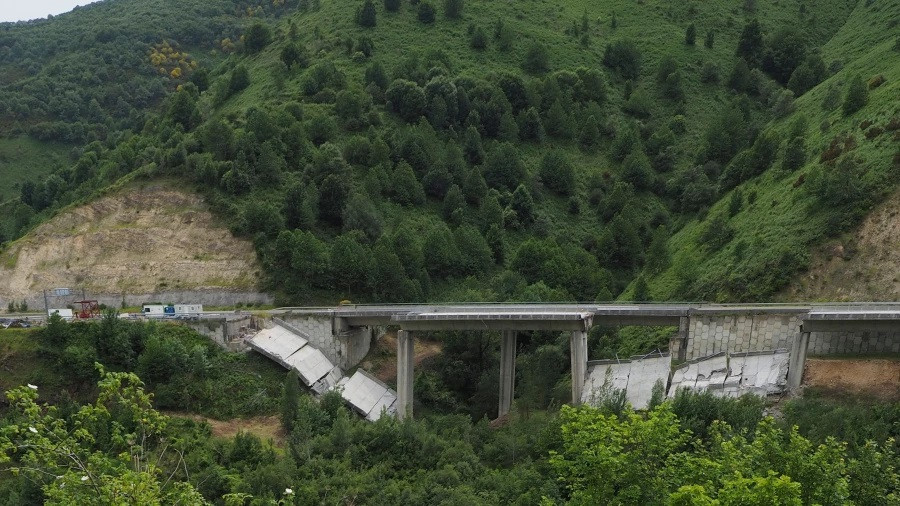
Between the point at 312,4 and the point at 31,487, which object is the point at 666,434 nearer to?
the point at 31,487

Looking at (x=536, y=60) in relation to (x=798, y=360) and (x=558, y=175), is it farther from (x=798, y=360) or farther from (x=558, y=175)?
(x=798, y=360)

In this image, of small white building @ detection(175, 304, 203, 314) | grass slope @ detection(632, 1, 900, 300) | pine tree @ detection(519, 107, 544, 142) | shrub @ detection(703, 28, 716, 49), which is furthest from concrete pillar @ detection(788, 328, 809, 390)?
shrub @ detection(703, 28, 716, 49)

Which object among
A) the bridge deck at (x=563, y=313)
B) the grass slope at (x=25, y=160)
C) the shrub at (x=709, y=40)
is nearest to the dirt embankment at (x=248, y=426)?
the bridge deck at (x=563, y=313)

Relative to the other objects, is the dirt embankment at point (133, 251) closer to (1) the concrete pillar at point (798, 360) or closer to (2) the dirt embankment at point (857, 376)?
(1) the concrete pillar at point (798, 360)

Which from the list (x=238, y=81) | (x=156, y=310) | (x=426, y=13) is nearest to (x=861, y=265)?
(x=156, y=310)

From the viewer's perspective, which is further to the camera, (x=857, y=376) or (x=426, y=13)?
(x=426, y=13)

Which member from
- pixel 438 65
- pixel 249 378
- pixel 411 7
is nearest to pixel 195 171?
pixel 249 378
